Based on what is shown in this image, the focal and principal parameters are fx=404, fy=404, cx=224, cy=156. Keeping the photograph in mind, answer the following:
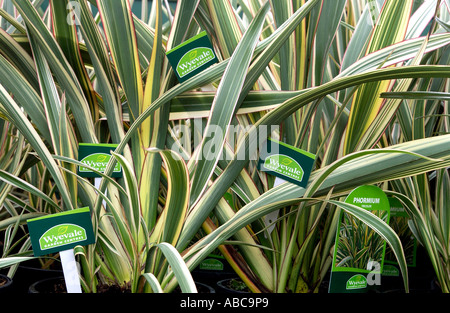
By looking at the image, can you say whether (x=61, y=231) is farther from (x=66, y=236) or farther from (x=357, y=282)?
(x=357, y=282)

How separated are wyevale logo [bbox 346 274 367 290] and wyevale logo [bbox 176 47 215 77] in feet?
1.12

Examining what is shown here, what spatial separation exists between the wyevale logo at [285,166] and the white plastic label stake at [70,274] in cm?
27

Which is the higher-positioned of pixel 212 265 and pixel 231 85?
pixel 231 85

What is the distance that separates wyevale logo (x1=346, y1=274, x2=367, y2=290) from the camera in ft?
1.72

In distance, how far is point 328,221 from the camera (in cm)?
57

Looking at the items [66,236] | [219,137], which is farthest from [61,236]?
[219,137]

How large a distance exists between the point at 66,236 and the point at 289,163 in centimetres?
29

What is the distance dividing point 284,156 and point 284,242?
4.8 inches

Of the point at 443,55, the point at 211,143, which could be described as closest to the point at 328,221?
the point at 211,143

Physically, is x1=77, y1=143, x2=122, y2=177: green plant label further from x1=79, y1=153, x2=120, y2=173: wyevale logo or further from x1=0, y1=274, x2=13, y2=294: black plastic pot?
x1=0, y1=274, x2=13, y2=294: black plastic pot

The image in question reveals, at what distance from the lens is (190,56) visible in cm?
52

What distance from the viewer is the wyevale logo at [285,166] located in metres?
0.51

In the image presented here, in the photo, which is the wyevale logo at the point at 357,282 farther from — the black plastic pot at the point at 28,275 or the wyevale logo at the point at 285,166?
the black plastic pot at the point at 28,275

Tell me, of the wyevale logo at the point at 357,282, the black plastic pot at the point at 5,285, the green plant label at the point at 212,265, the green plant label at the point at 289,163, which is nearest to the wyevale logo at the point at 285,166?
the green plant label at the point at 289,163
